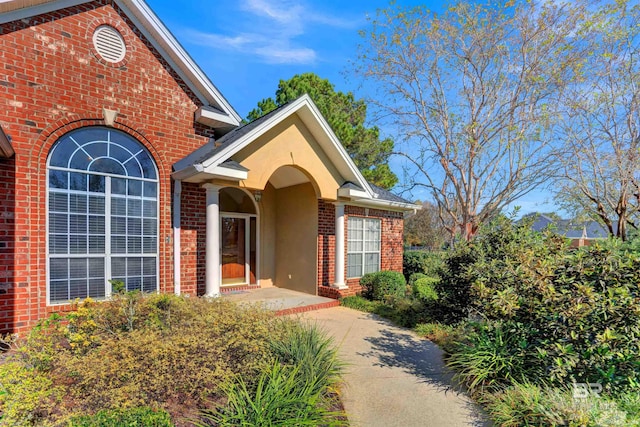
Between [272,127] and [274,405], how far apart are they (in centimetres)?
698

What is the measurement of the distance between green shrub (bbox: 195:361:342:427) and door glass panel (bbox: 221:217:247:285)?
24.9 feet

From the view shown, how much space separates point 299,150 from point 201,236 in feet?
12.0

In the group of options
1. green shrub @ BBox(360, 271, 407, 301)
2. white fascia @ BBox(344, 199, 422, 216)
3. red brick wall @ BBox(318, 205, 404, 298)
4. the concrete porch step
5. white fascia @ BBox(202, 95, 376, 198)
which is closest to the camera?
white fascia @ BBox(202, 95, 376, 198)

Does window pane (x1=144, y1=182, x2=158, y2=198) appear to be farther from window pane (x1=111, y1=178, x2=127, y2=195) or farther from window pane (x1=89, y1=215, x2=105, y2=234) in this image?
window pane (x1=89, y1=215, x2=105, y2=234)

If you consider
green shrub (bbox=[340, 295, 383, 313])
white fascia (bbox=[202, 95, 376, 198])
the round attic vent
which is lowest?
green shrub (bbox=[340, 295, 383, 313])

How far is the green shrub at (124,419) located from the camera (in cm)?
304

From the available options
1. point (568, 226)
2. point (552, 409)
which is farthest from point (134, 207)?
point (568, 226)

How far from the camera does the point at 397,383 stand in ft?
16.3

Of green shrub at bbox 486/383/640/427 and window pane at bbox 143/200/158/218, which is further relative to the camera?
window pane at bbox 143/200/158/218

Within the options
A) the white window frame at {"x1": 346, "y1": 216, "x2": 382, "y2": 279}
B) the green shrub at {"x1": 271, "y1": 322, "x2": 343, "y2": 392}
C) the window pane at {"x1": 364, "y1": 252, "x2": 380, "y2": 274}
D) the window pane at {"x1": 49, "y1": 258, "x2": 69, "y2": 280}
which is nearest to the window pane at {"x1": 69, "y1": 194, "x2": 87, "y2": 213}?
the window pane at {"x1": 49, "y1": 258, "x2": 69, "y2": 280}

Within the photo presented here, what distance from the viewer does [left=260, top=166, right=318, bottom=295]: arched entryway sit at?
35.7ft

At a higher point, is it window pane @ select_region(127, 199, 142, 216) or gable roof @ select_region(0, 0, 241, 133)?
gable roof @ select_region(0, 0, 241, 133)

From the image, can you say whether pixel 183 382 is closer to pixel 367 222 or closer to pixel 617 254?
pixel 617 254

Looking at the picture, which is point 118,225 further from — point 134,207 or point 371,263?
point 371,263
